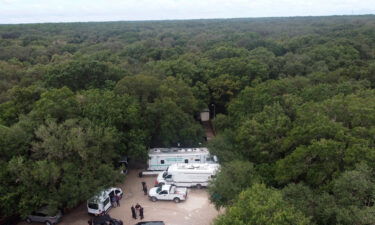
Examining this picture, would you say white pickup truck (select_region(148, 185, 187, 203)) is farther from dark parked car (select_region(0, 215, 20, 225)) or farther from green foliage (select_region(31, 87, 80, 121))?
green foliage (select_region(31, 87, 80, 121))

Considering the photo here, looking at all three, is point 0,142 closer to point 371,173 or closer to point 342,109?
point 371,173

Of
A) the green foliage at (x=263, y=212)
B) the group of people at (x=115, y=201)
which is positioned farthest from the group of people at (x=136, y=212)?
the green foliage at (x=263, y=212)

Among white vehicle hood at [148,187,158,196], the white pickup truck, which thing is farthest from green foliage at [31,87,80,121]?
the white pickup truck

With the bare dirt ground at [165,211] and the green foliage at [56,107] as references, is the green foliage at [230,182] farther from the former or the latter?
the green foliage at [56,107]

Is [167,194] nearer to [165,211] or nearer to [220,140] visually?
[165,211]

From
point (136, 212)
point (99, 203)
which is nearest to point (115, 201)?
point (99, 203)

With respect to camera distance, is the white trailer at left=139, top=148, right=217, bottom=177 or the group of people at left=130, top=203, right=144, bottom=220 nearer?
the group of people at left=130, top=203, right=144, bottom=220

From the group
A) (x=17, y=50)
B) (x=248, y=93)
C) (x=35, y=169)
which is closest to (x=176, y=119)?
(x=248, y=93)
